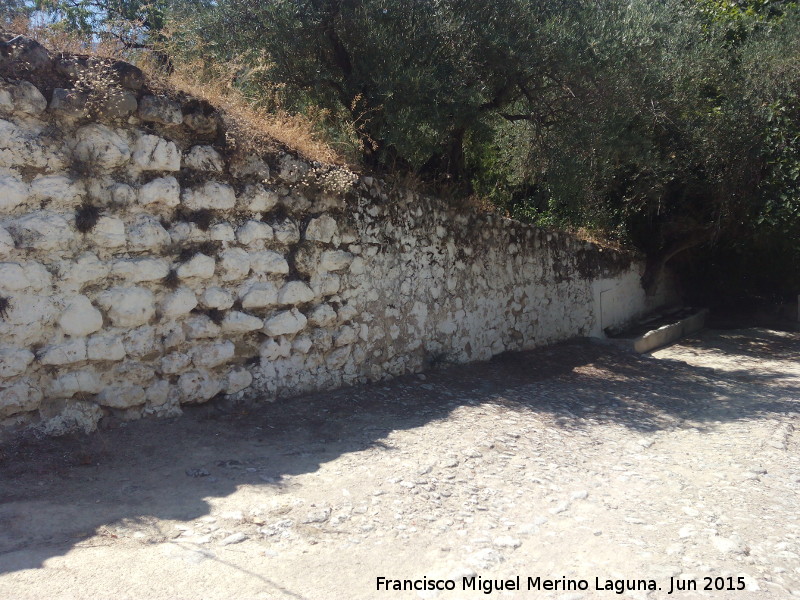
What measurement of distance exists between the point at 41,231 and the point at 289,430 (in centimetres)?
216

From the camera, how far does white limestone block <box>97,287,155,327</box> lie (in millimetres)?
4512

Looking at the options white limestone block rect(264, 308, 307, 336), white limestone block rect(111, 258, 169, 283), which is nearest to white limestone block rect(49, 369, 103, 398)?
white limestone block rect(111, 258, 169, 283)

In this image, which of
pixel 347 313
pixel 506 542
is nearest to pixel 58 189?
pixel 347 313

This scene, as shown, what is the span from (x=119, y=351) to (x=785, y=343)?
11052 millimetres

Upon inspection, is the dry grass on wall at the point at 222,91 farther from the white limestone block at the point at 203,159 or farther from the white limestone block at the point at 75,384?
the white limestone block at the point at 75,384

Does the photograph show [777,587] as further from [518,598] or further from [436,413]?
[436,413]

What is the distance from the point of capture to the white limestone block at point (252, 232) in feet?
17.3

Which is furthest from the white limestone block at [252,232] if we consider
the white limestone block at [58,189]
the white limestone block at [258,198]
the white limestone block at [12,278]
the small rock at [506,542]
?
the small rock at [506,542]

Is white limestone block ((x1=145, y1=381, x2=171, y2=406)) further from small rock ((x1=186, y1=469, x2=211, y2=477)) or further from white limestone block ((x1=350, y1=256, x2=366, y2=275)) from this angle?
white limestone block ((x1=350, y1=256, x2=366, y2=275))

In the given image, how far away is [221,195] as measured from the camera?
16.9 ft

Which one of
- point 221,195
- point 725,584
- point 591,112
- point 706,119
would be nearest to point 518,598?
point 725,584

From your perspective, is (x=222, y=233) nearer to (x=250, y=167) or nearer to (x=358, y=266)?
(x=250, y=167)

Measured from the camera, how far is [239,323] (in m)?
5.19

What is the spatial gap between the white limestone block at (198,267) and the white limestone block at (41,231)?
2.57 ft
